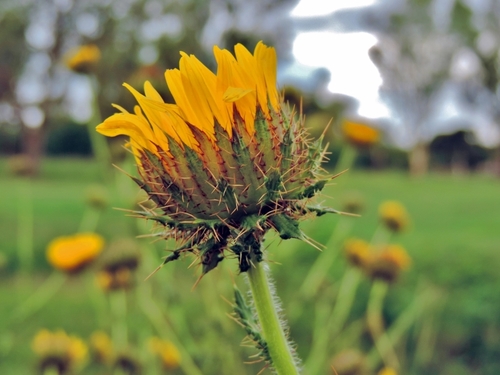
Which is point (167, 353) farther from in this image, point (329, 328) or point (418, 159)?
point (418, 159)

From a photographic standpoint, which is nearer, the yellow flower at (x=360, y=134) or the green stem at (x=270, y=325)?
the green stem at (x=270, y=325)

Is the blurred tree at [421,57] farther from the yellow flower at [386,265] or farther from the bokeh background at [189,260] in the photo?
the yellow flower at [386,265]

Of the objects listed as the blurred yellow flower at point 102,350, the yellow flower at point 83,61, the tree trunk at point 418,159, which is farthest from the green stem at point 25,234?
the tree trunk at point 418,159

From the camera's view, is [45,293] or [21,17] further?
[21,17]

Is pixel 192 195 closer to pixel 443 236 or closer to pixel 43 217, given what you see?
pixel 443 236

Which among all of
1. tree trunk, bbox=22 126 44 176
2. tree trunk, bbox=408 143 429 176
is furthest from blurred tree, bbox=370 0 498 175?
tree trunk, bbox=22 126 44 176

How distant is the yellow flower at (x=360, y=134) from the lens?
3260mm

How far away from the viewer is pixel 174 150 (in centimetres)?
84

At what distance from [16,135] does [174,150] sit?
90.4 ft

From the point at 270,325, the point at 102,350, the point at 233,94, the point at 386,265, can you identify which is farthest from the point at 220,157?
the point at 102,350

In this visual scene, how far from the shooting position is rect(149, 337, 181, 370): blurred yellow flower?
2663 mm

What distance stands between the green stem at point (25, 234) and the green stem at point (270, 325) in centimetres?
519

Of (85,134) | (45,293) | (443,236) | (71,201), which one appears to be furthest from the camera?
(85,134)

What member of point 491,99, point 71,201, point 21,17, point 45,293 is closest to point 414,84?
point 491,99
